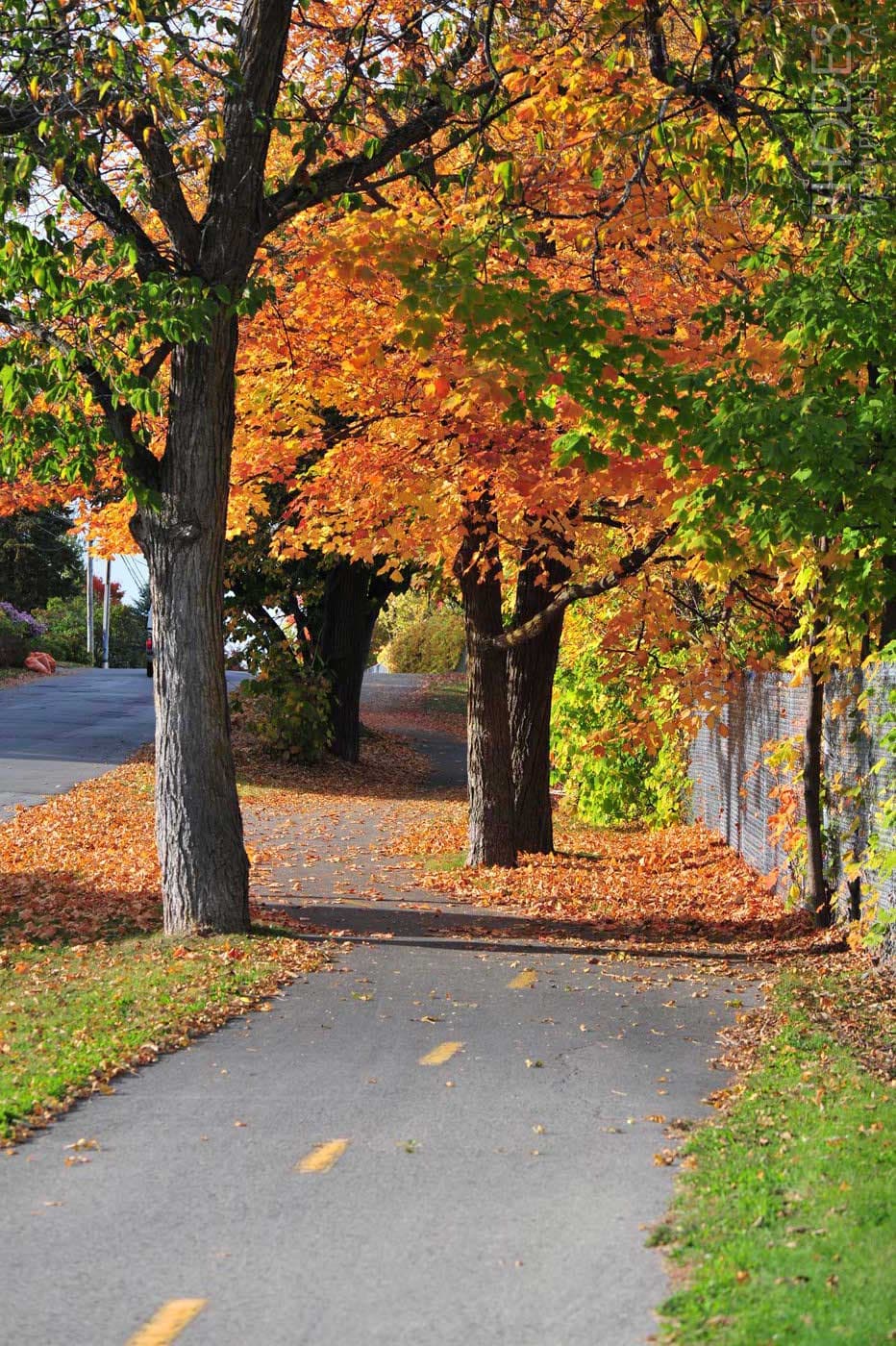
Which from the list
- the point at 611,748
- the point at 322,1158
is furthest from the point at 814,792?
the point at 611,748

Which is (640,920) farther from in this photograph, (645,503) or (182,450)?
(182,450)

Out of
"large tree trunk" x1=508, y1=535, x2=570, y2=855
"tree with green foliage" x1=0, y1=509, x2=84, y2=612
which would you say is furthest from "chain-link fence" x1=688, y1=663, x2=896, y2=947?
"tree with green foliage" x1=0, y1=509, x2=84, y2=612

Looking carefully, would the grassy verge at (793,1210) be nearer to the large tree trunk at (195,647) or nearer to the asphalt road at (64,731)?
the large tree trunk at (195,647)

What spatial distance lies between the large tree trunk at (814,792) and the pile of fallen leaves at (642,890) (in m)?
0.35

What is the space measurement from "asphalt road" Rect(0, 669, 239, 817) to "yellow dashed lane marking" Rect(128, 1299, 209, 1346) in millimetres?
15469

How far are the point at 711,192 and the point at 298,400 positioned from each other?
15.4ft

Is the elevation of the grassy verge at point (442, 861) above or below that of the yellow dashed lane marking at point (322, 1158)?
below

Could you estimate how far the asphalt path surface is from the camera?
4.51 metres

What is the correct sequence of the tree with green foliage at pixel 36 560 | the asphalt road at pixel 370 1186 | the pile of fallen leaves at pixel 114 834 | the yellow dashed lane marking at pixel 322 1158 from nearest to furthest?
the asphalt road at pixel 370 1186 → the yellow dashed lane marking at pixel 322 1158 → the pile of fallen leaves at pixel 114 834 → the tree with green foliage at pixel 36 560

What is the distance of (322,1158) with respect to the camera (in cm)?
603

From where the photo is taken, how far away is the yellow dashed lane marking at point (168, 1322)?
4312 millimetres

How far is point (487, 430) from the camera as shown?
12945 millimetres

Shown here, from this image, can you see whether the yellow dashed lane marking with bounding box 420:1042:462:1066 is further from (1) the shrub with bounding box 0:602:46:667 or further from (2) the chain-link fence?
(1) the shrub with bounding box 0:602:46:667

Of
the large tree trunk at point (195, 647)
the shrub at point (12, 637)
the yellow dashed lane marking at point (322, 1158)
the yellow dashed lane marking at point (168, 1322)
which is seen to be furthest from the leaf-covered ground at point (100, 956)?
the shrub at point (12, 637)
